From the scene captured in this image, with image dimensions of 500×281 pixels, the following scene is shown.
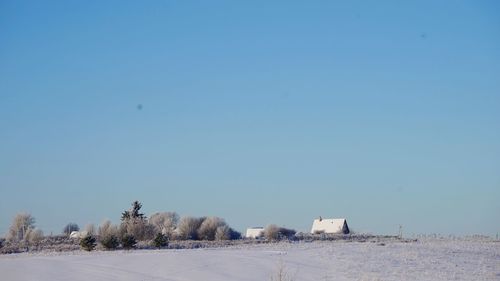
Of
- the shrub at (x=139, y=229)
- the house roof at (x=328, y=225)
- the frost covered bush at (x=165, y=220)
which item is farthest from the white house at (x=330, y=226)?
the shrub at (x=139, y=229)

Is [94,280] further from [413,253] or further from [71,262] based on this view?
[413,253]

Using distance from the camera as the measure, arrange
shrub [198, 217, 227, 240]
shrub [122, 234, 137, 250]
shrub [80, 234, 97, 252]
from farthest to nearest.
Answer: shrub [198, 217, 227, 240] → shrub [122, 234, 137, 250] → shrub [80, 234, 97, 252]

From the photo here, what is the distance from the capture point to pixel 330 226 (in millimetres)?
89438

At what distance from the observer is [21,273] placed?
99.8ft

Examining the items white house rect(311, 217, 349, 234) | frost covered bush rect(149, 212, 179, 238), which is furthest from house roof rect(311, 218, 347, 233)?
frost covered bush rect(149, 212, 179, 238)

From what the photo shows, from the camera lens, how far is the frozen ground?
30.1 meters

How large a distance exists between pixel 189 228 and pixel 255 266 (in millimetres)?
38827

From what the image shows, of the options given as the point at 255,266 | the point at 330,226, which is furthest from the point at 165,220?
the point at 255,266

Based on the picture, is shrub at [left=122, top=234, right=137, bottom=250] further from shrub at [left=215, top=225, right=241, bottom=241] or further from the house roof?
the house roof

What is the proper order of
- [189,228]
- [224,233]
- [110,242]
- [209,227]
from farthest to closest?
[189,228] < [209,227] < [224,233] < [110,242]

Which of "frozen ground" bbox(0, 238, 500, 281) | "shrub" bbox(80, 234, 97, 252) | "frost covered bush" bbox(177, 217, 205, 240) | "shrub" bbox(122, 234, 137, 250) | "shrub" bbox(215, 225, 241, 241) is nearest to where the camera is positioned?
"frozen ground" bbox(0, 238, 500, 281)

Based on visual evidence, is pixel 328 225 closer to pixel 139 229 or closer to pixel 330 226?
pixel 330 226

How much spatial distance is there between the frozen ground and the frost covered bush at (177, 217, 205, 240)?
29.6 m

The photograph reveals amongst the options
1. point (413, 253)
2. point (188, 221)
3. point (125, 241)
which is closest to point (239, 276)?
point (413, 253)
